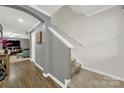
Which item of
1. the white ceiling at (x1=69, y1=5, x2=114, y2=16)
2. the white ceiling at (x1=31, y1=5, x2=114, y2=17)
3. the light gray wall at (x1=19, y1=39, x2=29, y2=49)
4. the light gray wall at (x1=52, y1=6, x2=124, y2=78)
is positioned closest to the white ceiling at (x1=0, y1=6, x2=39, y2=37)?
the light gray wall at (x1=19, y1=39, x2=29, y2=49)

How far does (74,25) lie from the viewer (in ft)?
12.9

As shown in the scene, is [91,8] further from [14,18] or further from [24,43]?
[24,43]

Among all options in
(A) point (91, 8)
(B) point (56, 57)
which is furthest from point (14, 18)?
(A) point (91, 8)

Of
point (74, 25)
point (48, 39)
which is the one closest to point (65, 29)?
point (74, 25)

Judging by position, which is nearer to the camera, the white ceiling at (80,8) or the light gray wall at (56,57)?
the light gray wall at (56,57)

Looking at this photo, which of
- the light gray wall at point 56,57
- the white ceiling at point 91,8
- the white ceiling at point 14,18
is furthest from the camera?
the white ceiling at point 14,18

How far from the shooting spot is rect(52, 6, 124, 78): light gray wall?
278 cm

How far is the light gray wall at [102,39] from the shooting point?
2775 mm

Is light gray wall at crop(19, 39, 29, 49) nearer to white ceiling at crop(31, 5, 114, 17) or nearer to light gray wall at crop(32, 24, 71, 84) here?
light gray wall at crop(32, 24, 71, 84)

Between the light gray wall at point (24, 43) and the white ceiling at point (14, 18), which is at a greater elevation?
the white ceiling at point (14, 18)

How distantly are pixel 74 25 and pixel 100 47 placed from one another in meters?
1.31

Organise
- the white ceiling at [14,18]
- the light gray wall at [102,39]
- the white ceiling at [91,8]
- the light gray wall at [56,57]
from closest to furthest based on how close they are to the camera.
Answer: the light gray wall at [56,57] < the light gray wall at [102,39] < the white ceiling at [91,8] < the white ceiling at [14,18]

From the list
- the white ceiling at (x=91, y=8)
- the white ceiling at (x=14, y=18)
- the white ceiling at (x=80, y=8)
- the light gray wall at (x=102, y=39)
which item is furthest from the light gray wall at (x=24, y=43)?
the white ceiling at (x=91, y=8)

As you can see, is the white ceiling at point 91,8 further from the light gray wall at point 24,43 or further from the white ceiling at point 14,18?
the light gray wall at point 24,43
